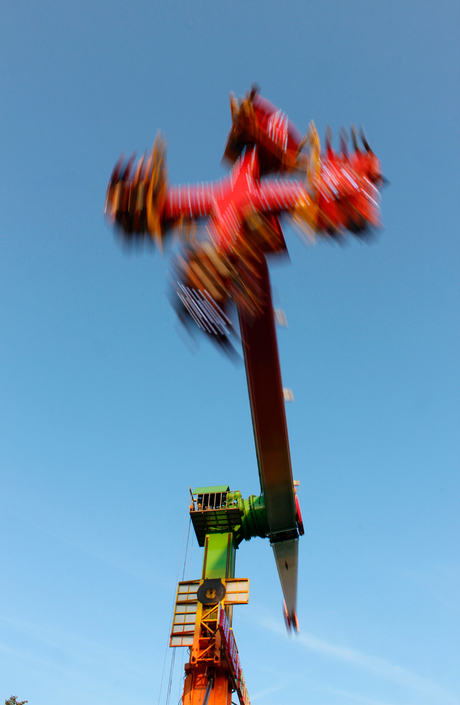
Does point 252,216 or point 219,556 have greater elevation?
point 252,216

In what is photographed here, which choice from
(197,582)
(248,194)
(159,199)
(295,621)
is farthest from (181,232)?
(295,621)

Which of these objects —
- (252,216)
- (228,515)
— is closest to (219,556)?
(228,515)

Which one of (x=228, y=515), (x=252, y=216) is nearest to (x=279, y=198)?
(x=252, y=216)

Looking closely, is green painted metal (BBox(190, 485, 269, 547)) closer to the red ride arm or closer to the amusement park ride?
the amusement park ride

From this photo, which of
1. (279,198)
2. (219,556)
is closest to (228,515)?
(219,556)

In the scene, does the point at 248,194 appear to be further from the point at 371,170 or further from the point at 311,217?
the point at 371,170

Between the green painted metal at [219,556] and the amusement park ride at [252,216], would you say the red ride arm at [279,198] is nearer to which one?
the amusement park ride at [252,216]

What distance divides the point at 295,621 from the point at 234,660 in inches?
192

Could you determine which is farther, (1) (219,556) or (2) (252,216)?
(1) (219,556)

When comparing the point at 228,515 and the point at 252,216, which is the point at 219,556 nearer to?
the point at 228,515

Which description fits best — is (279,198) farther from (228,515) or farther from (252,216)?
(228,515)

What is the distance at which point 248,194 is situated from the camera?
8.74 meters

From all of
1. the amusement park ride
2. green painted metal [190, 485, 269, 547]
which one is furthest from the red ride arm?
green painted metal [190, 485, 269, 547]

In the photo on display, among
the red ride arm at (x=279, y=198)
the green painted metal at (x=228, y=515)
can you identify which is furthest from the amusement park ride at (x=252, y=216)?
the green painted metal at (x=228, y=515)
